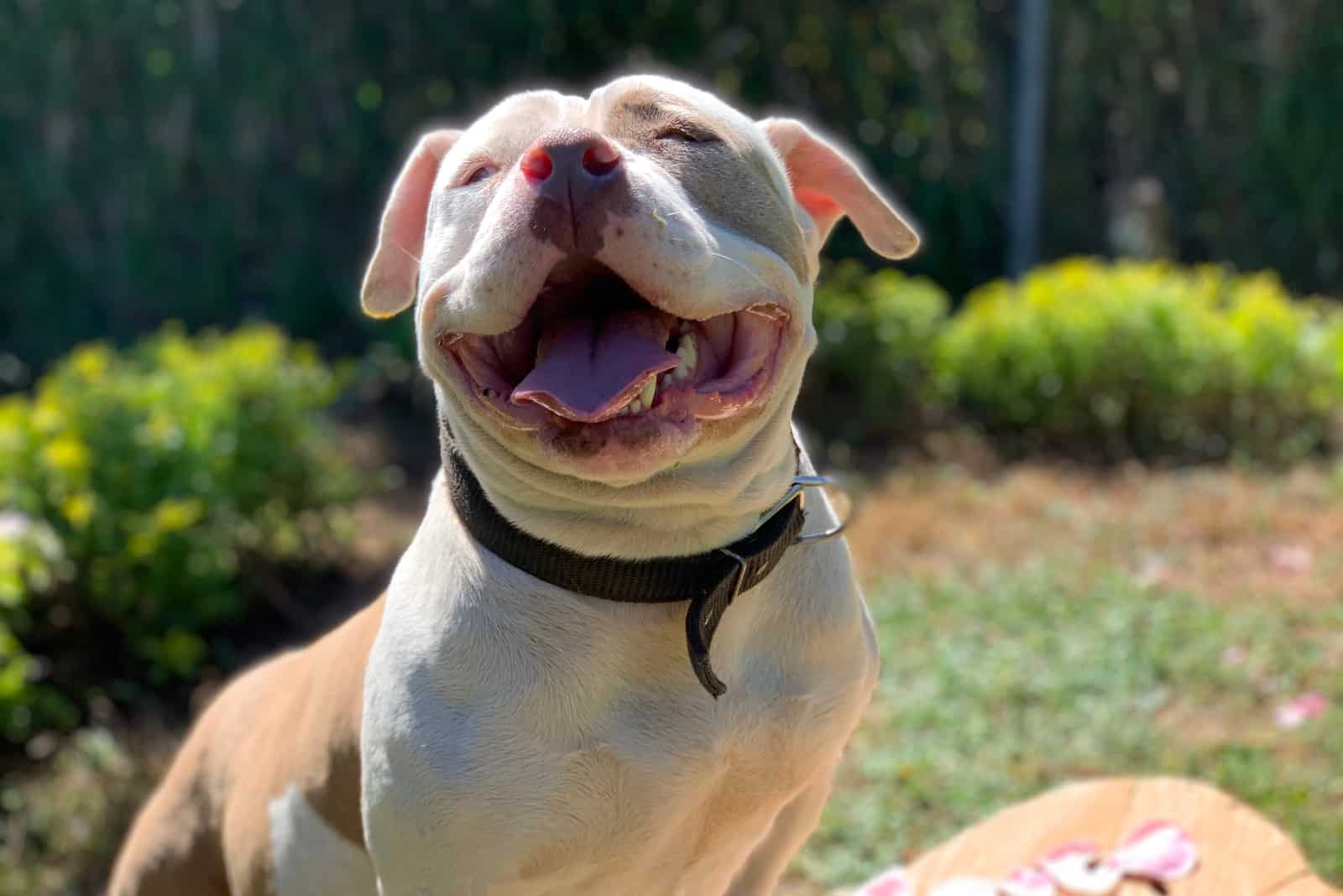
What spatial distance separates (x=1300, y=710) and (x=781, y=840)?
2.18m

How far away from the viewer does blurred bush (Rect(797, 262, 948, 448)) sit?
6.16 metres

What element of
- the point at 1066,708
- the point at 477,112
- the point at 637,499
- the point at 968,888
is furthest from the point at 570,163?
the point at 477,112

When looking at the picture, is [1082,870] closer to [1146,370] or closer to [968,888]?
[968,888]

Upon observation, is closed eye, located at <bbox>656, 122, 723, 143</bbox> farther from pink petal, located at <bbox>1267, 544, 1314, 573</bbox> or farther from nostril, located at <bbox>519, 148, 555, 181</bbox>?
pink petal, located at <bbox>1267, 544, 1314, 573</bbox>

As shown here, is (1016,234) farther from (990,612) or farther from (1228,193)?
(990,612)

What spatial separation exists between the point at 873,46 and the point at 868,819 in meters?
5.81

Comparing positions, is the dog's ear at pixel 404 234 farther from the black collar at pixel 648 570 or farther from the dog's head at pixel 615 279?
the black collar at pixel 648 570

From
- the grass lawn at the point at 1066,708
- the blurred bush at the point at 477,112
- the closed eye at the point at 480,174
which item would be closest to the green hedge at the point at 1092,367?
the blurred bush at the point at 477,112

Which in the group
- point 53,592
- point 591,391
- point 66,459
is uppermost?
point 591,391

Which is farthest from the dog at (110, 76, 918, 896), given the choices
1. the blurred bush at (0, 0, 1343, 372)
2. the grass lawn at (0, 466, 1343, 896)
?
the blurred bush at (0, 0, 1343, 372)

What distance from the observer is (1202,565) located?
4543 millimetres

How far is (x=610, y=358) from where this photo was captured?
1591 mm

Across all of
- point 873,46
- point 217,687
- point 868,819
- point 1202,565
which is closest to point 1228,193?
point 873,46

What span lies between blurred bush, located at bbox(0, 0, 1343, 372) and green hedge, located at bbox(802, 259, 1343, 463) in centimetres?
135
